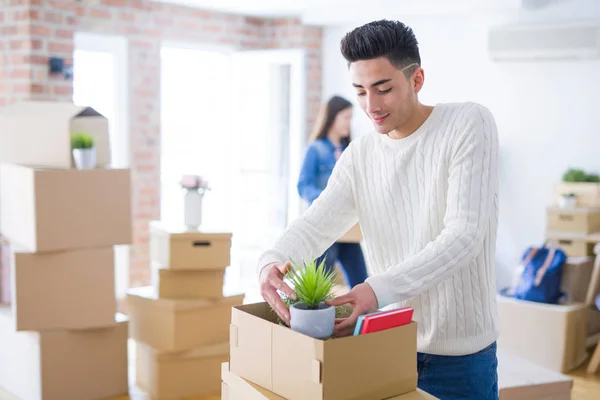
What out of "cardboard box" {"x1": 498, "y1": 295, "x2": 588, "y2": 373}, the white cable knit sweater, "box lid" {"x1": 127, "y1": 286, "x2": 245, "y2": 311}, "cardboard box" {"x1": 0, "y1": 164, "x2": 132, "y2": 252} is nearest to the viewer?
the white cable knit sweater

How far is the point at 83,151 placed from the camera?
3.05 meters

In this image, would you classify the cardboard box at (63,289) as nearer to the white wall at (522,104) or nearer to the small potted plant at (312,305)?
the small potted plant at (312,305)

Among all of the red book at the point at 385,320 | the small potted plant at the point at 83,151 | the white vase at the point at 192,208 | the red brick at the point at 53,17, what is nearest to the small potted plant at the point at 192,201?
the white vase at the point at 192,208

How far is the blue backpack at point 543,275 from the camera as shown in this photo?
3.98 meters

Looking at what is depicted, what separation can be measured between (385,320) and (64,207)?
218cm

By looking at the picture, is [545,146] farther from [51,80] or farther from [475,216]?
[475,216]

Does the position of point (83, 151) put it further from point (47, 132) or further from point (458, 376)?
point (458, 376)

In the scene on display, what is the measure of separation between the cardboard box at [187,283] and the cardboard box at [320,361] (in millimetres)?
2072

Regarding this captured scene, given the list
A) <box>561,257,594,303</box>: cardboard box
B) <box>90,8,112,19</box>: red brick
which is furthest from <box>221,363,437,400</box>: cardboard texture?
<box>90,8,112,19</box>: red brick

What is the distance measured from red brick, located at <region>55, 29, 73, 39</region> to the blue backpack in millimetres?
3186

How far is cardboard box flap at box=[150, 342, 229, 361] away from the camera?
331cm

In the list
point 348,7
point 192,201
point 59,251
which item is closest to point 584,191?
point 348,7

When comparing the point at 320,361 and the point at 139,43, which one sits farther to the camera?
the point at 139,43

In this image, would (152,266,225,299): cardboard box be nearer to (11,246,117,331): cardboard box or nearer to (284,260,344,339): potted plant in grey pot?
(11,246,117,331): cardboard box
